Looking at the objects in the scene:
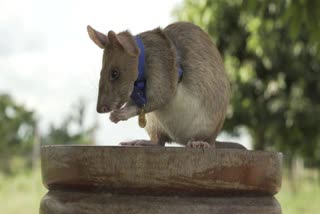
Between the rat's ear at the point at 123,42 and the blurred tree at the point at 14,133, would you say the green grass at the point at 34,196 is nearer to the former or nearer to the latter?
the blurred tree at the point at 14,133

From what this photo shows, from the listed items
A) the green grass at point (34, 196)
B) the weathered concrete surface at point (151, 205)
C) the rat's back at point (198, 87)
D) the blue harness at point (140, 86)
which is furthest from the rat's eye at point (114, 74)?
the green grass at point (34, 196)

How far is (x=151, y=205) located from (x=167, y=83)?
556 millimetres

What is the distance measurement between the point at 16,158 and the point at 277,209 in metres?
16.7

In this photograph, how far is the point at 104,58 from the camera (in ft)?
7.54

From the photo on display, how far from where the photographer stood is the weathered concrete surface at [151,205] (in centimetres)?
194

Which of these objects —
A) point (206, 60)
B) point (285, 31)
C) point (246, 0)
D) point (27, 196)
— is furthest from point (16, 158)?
point (206, 60)

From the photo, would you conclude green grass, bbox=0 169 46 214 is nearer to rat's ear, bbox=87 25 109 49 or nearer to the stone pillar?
rat's ear, bbox=87 25 109 49

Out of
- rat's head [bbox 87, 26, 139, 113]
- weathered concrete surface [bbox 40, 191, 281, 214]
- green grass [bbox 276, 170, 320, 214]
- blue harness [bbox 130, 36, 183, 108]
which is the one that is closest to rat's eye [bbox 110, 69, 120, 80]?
rat's head [bbox 87, 26, 139, 113]

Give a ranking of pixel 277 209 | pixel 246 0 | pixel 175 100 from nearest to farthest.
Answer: pixel 277 209 → pixel 175 100 → pixel 246 0

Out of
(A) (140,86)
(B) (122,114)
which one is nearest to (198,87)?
(A) (140,86)

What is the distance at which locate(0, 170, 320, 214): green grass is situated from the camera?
13.2 metres

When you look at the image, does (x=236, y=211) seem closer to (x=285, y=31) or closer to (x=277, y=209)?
(x=277, y=209)

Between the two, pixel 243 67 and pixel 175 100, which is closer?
pixel 175 100

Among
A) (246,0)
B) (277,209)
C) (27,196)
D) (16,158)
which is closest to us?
(277,209)
